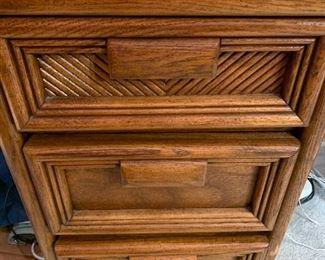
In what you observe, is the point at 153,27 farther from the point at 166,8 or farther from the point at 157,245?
the point at 157,245

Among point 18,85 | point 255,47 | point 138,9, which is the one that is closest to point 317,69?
point 255,47

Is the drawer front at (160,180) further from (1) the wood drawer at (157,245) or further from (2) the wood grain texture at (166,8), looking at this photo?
(2) the wood grain texture at (166,8)

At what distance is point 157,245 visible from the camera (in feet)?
1.89

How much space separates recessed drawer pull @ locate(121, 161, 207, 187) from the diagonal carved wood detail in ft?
0.33

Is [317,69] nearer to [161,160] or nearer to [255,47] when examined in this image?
[255,47]

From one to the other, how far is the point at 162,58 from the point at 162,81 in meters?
0.04

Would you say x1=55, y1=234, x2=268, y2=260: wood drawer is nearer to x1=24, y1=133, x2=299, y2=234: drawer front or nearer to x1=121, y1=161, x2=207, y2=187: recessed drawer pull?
x1=24, y1=133, x2=299, y2=234: drawer front

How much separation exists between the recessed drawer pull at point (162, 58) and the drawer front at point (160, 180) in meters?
0.10

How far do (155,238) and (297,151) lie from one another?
274 millimetres

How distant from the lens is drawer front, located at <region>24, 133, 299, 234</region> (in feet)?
1.49

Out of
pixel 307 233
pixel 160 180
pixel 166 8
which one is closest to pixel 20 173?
pixel 160 180

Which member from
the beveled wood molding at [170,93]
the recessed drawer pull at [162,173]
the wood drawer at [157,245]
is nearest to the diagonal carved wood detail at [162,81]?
the beveled wood molding at [170,93]

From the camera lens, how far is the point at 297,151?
18.1 inches

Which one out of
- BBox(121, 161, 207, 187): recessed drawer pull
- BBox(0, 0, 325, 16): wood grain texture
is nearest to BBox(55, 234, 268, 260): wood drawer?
BBox(121, 161, 207, 187): recessed drawer pull
